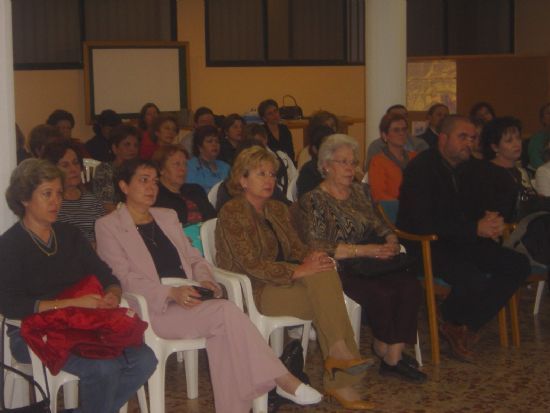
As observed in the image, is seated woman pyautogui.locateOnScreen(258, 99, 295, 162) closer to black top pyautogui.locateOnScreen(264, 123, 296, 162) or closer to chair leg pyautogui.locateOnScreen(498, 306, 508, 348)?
black top pyautogui.locateOnScreen(264, 123, 296, 162)

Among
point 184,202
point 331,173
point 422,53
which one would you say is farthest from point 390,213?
point 422,53

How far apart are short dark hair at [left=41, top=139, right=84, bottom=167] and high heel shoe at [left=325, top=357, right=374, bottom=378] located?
1.70 meters

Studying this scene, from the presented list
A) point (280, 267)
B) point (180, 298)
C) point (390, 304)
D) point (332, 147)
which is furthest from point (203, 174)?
point (180, 298)

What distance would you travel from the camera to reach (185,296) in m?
4.29

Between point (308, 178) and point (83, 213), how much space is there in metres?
1.90

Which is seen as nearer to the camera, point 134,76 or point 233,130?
point 233,130

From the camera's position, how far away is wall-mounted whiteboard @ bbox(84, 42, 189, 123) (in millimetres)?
11055

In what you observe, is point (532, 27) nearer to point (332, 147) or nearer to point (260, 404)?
point (332, 147)

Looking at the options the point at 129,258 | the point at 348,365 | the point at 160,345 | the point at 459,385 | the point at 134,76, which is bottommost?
the point at 459,385

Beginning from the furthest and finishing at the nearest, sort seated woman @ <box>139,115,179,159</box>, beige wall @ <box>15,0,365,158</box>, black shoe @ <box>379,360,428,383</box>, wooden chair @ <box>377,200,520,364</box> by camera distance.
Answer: beige wall @ <box>15,0,365,158</box>, seated woman @ <box>139,115,179,159</box>, wooden chair @ <box>377,200,520,364</box>, black shoe @ <box>379,360,428,383</box>

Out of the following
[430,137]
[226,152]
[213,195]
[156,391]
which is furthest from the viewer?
[430,137]

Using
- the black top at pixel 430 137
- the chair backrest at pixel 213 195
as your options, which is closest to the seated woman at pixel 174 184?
the chair backrest at pixel 213 195

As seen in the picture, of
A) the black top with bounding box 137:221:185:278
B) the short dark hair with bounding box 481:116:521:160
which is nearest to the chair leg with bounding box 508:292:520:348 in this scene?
the short dark hair with bounding box 481:116:521:160

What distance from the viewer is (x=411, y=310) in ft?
15.9
